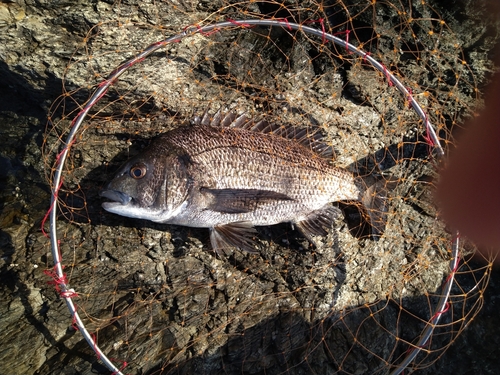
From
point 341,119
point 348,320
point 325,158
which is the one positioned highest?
point 341,119

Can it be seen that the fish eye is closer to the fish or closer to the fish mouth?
the fish

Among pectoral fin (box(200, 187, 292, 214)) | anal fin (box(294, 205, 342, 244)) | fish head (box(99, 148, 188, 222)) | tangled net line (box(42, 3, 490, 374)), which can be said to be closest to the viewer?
tangled net line (box(42, 3, 490, 374))

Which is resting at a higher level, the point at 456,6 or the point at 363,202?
the point at 456,6

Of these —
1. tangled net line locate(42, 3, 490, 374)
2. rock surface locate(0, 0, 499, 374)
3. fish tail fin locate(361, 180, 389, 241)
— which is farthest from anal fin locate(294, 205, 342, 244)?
tangled net line locate(42, 3, 490, 374)

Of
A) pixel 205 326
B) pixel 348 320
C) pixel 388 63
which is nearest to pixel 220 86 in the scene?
pixel 388 63

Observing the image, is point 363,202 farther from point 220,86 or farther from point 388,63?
point 220,86

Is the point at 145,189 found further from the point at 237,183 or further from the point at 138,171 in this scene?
the point at 237,183
